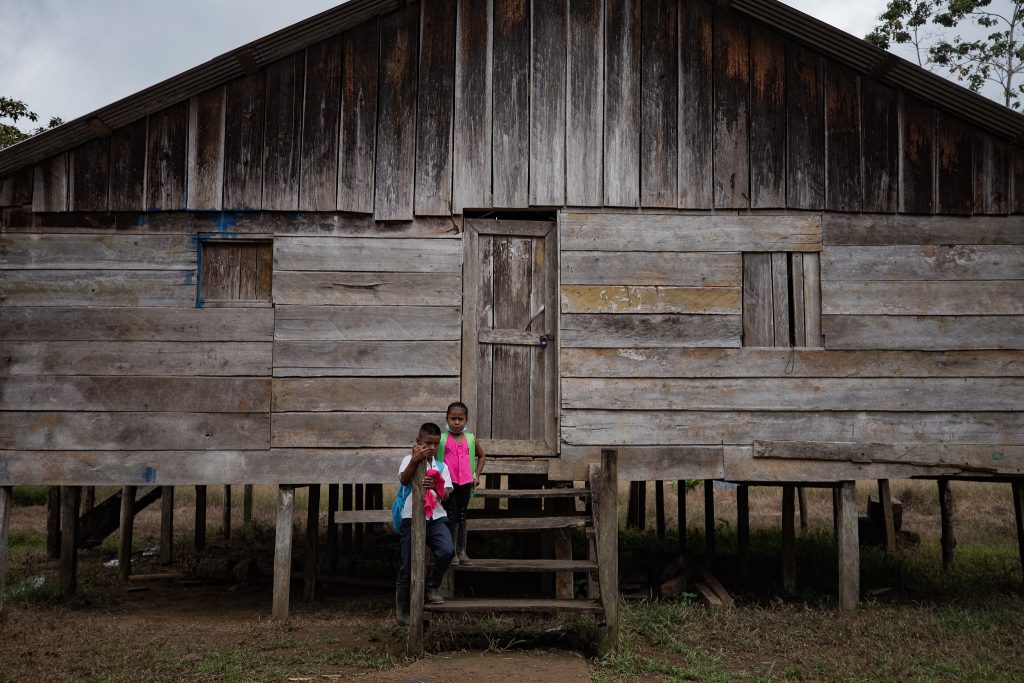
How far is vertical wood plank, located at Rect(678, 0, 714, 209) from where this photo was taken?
29.9 feet

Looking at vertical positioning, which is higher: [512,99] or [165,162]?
[512,99]

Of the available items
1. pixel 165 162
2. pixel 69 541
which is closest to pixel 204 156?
pixel 165 162

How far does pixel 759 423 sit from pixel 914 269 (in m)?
2.18

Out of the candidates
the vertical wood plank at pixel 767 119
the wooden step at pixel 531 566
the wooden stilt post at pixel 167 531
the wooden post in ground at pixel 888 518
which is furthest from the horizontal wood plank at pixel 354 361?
the wooden post in ground at pixel 888 518

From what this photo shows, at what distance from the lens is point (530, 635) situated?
7.29 meters

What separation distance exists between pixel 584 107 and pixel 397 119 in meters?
1.85

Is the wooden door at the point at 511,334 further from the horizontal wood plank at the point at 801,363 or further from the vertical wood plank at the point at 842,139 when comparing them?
the vertical wood plank at the point at 842,139

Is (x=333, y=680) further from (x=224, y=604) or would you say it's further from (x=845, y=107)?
(x=845, y=107)

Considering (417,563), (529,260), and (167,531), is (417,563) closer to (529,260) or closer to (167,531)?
(529,260)

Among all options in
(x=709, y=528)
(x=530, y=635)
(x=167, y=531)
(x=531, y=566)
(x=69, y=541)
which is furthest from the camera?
(x=167, y=531)

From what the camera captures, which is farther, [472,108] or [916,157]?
[916,157]

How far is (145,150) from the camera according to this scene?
8922mm

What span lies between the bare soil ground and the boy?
0.36 metres

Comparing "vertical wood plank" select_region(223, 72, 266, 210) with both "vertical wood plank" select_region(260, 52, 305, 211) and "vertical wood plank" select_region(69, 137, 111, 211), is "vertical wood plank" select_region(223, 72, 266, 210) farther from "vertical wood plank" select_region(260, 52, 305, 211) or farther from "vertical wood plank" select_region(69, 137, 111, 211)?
"vertical wood plank" select_region(69, 137, 111, 211)
